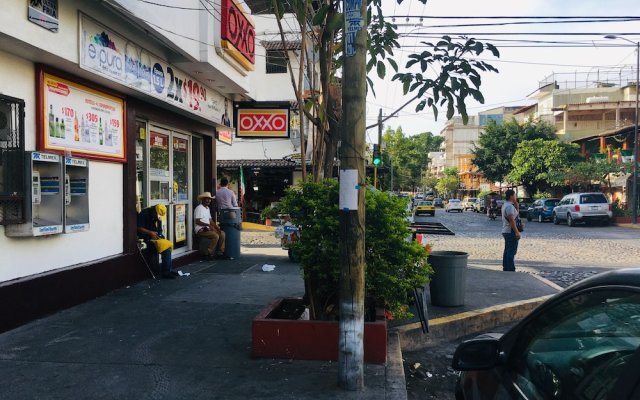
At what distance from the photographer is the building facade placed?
5598 millimetres

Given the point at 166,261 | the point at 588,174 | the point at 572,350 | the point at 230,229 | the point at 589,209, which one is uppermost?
the point at 588,174

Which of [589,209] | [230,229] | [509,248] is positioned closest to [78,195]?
[230,229]

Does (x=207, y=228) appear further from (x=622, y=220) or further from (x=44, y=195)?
(x=622, y=220)

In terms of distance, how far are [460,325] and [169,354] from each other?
361cm

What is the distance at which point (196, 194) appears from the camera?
11773mm

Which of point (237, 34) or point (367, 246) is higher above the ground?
point (237, 34)

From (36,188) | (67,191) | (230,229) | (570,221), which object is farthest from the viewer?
(570,221)

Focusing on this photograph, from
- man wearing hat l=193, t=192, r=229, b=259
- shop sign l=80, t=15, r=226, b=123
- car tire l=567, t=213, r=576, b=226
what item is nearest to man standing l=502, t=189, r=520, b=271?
man wearing hat l=193, t=192, r=229, b=259

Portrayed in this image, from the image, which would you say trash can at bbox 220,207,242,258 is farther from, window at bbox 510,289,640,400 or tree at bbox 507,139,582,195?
tree at bbox 507,139,582,195

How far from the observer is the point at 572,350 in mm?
2096

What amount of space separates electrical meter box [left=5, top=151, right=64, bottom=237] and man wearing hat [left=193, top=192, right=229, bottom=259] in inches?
168

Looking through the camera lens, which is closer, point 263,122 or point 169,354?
point 169,354

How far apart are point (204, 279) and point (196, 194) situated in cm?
355

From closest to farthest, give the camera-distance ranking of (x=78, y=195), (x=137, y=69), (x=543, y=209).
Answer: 1. (x=78, y=195)
2. (x=137, y=69)
3. (x=543, y=209)
